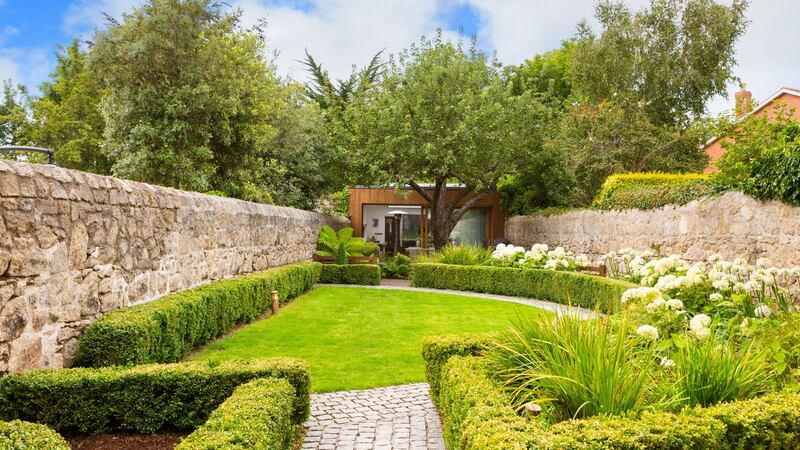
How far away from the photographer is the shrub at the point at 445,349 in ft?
14.6

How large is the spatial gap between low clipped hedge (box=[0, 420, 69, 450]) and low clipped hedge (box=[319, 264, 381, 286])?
1155cm

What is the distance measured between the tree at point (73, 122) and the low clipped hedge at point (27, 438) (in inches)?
853

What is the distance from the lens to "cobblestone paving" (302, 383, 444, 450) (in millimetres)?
3820

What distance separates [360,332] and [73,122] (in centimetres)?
1978

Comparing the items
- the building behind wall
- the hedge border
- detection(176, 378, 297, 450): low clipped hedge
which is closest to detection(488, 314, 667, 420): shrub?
the hedge border

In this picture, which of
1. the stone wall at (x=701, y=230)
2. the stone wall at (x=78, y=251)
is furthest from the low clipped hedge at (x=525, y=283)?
the stone wall at (x=78, y=251)

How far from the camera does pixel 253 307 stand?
8234 mm

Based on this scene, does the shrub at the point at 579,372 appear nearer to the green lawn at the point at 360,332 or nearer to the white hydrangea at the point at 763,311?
the green lawn at the point at 360,332

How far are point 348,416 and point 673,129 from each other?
56.9 feet

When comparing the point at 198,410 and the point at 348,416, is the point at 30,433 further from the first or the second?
the point at 348,416

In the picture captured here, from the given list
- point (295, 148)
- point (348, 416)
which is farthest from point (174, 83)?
point (348, 416)

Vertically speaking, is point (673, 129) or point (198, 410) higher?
point (673, 129)

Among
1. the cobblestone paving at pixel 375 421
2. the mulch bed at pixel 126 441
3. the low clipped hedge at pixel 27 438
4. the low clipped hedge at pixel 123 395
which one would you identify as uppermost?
the low clipped hedge at pixel 27 438

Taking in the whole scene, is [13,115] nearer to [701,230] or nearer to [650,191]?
[650,191]
